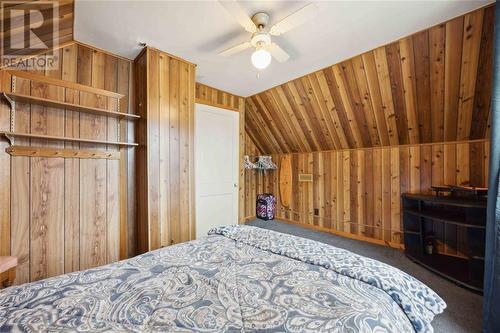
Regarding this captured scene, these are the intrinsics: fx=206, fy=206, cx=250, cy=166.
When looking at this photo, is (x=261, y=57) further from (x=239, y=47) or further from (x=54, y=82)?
(x=54, y=82)

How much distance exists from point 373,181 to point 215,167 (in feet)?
8.26

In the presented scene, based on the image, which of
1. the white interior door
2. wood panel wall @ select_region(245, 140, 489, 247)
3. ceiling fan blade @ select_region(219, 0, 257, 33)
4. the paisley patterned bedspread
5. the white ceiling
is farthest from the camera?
the white interior door

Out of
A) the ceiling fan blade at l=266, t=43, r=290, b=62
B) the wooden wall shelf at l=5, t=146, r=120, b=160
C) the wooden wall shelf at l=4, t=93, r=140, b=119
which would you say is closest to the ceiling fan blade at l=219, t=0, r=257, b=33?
the ceiling fan blade at l=266, t=43, r=290, b=62

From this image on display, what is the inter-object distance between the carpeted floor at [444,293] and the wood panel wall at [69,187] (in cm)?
292

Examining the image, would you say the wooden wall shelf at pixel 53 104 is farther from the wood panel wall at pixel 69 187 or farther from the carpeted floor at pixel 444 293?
the carpeted floor at pixel 444 293

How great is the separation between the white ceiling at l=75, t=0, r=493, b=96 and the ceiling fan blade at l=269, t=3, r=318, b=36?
0.74 ft

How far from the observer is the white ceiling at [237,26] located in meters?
1.67

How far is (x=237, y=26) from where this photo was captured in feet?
6.30

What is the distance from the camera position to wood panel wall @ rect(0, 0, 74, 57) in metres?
1.50

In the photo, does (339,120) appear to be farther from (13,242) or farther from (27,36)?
(13,242)

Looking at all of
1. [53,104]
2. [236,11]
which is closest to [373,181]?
[236,11]

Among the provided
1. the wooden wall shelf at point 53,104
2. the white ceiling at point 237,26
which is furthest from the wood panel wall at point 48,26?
the wooden wall shelf at point 53,104

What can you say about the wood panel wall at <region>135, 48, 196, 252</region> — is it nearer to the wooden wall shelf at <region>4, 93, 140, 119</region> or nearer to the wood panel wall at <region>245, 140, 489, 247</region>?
the wooden wall shelf at <region>4, 93, 140, 119</region>

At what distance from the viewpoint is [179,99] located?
8.18 ft
